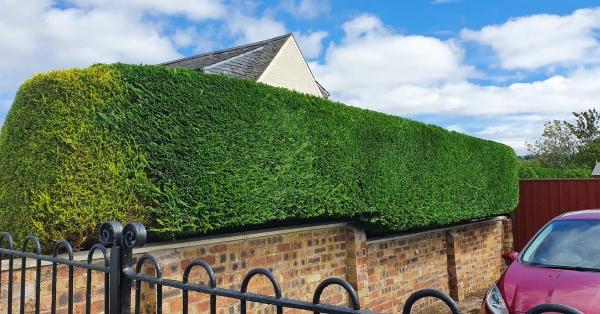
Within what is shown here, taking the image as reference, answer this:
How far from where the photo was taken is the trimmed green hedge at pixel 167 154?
393 centimetres

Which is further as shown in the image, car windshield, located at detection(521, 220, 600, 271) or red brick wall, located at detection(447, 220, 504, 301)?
red brick wall, located at detection(447, 220, 504, 301)

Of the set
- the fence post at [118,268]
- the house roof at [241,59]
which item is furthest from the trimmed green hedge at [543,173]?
the fence post at [118,268]

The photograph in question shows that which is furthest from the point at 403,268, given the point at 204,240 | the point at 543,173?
the point at 543,173

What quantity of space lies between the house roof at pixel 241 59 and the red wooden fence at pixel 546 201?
341 inches

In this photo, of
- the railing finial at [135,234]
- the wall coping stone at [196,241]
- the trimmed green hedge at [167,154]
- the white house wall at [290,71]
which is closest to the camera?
the railing finial at [135,234]

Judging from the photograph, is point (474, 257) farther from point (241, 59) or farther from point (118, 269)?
point (241, 59)

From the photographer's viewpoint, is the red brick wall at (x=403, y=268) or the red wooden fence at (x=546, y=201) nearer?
the red brick wall at (x=403, y=268)

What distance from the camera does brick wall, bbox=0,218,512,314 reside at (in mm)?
4219

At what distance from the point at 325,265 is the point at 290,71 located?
13.2m

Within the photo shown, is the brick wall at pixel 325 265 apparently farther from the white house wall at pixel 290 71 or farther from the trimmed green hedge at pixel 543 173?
the white house wall at pixel 290 71

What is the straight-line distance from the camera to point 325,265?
622 cm

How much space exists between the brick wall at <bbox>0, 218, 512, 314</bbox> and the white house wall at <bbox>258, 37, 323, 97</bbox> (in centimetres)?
936

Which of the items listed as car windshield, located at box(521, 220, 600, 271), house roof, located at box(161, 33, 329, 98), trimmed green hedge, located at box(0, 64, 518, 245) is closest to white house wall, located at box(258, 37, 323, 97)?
house roof, located at box(161, 33, 329, 98)

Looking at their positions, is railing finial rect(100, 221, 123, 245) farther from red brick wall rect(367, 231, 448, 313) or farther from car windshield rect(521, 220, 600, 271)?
red brick wall rect(367, 231, 448, 313)
